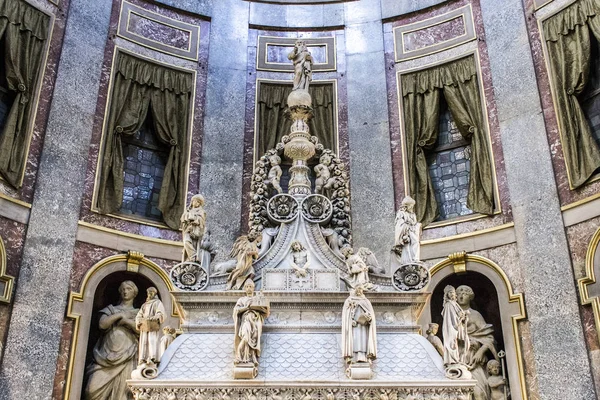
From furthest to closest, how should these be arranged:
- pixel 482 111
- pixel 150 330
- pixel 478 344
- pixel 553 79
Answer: pixel 482 111 < pixel 553 79 < pixel 478 344 < pixel 150 330

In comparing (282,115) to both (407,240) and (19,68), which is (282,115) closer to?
(19,68)

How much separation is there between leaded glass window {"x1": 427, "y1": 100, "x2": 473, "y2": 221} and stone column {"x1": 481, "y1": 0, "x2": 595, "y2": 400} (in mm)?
1395

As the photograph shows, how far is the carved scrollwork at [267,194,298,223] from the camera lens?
11688 mm

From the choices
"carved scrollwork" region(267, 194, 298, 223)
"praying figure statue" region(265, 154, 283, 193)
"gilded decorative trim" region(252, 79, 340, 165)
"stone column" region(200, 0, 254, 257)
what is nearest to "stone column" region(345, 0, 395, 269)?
"gilded decorative trim" region(252, 79, 340, 165)

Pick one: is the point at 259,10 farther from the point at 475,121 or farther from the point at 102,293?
the point at 102,293

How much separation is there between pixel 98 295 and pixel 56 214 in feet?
6.71

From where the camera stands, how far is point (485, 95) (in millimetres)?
17203

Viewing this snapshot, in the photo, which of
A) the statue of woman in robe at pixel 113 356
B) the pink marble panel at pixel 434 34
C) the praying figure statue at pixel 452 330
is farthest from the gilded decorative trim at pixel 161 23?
the praying figure statue at pixel 452 330

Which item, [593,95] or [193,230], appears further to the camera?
[593,95]

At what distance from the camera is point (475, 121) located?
1712cm

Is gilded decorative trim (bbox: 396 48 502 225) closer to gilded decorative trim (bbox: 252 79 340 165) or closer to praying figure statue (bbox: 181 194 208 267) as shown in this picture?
gilded decorative trim (bbox: 252 79 340 165)

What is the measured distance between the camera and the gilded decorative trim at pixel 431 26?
18.3 metres

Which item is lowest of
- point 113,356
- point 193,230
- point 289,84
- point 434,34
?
point 113,356

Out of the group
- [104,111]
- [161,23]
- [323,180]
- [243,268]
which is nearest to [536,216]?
[323,180]
